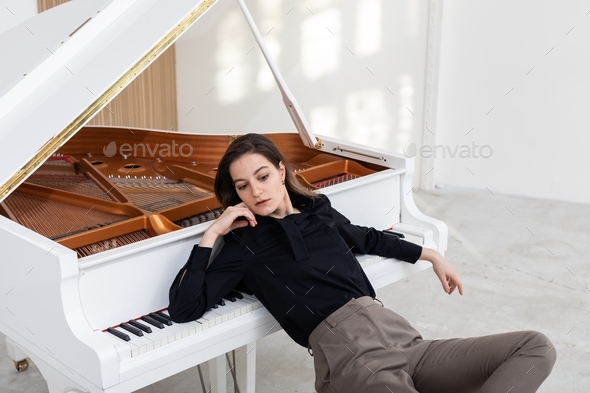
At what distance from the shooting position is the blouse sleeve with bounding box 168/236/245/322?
6.40ft

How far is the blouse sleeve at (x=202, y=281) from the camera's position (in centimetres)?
195

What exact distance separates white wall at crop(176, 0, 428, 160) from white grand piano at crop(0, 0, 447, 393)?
131 inches

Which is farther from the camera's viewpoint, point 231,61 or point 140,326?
point 231,61

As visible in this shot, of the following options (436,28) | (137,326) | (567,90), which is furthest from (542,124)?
(137,326)

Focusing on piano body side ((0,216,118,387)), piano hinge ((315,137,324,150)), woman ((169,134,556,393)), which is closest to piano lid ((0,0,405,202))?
piano body side ((0,216,118,387))

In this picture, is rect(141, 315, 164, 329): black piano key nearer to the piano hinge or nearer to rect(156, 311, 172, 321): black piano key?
rect(156, 311, 172, 321): black piano key

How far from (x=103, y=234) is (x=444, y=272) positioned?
115cm

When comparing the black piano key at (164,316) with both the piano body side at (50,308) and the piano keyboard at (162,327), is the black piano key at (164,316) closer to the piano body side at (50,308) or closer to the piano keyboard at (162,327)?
the piano keyboard at (162,327)

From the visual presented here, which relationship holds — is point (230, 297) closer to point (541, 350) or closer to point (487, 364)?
point (487, 364)

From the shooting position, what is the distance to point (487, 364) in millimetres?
1894

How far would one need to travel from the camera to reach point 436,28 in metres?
5.78

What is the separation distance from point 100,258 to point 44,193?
91cm

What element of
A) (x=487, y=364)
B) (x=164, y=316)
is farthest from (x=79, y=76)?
(x=487, y=364)

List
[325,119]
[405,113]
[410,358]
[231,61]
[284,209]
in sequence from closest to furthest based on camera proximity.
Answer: [410,358]
[284,209]
[405,113]
[325,119]
[231,61]
